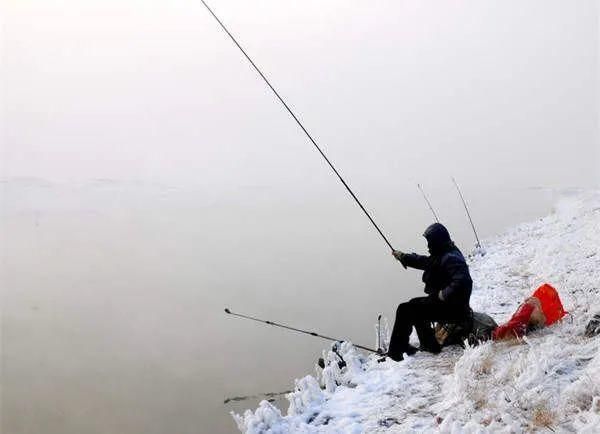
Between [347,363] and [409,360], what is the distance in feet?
3.44

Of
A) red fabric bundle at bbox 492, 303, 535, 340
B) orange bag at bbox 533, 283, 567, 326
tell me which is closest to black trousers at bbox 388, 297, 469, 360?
red fabric bundle at bbox 492, 303, 535, 340

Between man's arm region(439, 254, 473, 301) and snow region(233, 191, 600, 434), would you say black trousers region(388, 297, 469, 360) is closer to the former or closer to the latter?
man's arm region(439, 254, 473, 301)

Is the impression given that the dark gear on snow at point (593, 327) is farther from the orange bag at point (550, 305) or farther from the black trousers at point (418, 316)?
the black trousers at point (418, 316)

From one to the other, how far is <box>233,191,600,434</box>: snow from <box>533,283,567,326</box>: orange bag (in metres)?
0.15

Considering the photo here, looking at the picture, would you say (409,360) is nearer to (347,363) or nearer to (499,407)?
(347,363)

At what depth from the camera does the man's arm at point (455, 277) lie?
6.48 meters

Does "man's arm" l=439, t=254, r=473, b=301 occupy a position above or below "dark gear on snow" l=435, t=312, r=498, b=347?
above

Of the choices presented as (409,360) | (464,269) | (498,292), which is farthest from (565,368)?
(498,292)

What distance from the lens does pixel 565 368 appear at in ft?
16.9

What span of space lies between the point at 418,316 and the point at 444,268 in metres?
0.75

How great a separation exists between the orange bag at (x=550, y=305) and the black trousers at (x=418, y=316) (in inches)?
44.8

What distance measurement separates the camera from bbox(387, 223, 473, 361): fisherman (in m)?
6.59

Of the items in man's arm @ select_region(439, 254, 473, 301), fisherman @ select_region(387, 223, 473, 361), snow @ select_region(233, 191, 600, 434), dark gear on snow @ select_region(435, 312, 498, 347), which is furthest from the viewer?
dark gear on snow @ select_region(435, 312, 498, 347)

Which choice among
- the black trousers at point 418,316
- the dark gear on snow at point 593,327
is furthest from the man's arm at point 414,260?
the dark gear on snow at point 593,327
